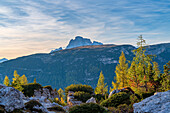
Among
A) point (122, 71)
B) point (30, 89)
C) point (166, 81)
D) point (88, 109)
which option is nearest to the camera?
point (88, 109)

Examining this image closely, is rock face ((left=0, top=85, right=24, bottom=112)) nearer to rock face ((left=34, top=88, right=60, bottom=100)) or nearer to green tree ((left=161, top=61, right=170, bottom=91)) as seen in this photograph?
rock face ((left=34, top=88, right=60, bottom=100))

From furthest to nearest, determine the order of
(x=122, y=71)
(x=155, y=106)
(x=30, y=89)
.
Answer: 1. (x=122, y=71)
2. (x=30, y=89)
3. (x=155, y=106)

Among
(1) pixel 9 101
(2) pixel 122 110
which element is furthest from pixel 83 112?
(1) pixel 9 101

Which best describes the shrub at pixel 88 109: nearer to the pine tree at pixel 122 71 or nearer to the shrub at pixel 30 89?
the shrub at pixel 30 89

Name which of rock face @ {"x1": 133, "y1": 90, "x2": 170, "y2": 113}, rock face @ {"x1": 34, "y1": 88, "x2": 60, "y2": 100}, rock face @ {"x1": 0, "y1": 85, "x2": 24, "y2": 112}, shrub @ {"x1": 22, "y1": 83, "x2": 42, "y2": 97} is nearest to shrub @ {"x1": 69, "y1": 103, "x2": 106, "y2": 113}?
rock face @ {"x1": 133, "y1": 90, "x2": 170, "y2": 113}

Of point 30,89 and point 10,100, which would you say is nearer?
point 10,100

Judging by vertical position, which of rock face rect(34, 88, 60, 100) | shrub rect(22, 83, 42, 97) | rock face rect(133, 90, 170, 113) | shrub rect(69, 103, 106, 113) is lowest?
rock face rect(34, 88, 60, 100)

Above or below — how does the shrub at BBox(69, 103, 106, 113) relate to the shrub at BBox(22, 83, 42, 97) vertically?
above

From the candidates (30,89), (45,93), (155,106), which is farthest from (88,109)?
(30,89)

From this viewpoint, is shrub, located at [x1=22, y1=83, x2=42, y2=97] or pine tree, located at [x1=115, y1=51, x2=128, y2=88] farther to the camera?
pine tree, located at [x1=115, y1=51, x2=128, y2=88]

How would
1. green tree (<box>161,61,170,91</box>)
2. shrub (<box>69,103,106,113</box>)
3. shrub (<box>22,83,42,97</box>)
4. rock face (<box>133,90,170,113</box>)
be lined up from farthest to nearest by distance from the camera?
shrub (<box>22,83,42,97</box>), green tree (<box>161,61,170,91</box>), shrub (<box>69,103,106,113</box>), rock face (<box>133,90,170,113</box>)

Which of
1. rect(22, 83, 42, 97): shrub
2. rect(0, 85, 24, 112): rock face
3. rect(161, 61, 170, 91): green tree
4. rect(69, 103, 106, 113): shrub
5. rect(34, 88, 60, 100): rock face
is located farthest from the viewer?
rect(34, 88, 60, 100): rock face

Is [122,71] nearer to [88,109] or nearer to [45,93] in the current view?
[45,93]

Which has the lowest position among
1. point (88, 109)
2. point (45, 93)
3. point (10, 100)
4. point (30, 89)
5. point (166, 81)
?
point (45, 93)
